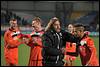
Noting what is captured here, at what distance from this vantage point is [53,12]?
1364 centimetres

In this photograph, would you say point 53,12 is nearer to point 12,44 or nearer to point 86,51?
point 12,44

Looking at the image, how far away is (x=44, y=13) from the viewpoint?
13.8 meters

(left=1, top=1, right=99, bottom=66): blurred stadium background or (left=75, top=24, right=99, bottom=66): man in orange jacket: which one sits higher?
(left=1, top=1, right=99, bottom=66): blurred stadium background

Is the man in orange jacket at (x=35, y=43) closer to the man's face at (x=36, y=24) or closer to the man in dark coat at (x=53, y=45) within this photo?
the man's face at (x=36, y=24)

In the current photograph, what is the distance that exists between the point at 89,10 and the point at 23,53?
450cm

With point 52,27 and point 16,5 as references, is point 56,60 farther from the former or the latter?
point 16,5

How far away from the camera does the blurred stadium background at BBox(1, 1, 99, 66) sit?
13.0m

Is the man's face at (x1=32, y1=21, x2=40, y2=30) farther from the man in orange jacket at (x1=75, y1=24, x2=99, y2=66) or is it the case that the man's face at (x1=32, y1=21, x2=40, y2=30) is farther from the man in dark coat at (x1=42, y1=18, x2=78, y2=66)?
the man in dark coat at (x1=42, y1=18, x2=78, y2=66)

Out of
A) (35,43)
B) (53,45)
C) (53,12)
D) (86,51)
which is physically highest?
(53,12)

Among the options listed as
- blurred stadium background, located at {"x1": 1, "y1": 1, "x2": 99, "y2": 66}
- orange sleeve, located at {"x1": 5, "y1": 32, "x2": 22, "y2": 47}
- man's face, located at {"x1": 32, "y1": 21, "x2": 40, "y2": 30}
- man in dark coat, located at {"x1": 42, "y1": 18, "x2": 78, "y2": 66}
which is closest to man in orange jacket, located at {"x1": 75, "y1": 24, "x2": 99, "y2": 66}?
man's face, located at {"x1": 32, "y1": 21, "x2": 40, "y2": 30}

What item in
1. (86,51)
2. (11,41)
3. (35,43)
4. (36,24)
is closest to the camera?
(86,51)

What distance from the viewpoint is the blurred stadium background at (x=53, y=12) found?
512 inches


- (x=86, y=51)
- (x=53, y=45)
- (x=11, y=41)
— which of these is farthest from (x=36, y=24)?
(x=53, y=45)

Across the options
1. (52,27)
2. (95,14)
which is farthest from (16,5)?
(52,27)
